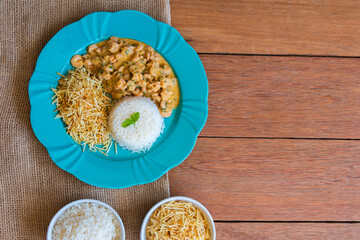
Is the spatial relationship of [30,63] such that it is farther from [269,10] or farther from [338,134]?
[338,134]

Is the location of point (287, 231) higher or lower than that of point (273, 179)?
lower

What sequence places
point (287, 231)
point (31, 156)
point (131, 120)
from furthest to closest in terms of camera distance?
point (287, 231), point (31, 156), point (131, 120)

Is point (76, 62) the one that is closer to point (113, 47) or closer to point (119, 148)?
point (113, 47)

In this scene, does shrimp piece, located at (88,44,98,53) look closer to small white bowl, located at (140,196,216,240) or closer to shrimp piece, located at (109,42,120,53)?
shrimp piece, located at (109,42,120,53)

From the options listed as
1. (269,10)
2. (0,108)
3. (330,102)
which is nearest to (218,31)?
(269,10)

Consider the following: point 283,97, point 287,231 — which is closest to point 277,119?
point 283,97

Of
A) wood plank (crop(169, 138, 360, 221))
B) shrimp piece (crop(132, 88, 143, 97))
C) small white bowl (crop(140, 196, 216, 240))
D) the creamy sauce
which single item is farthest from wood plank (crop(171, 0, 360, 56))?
small white bowl (crop(140, 196, 216, 240))

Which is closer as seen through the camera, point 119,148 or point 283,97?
point 119,148
